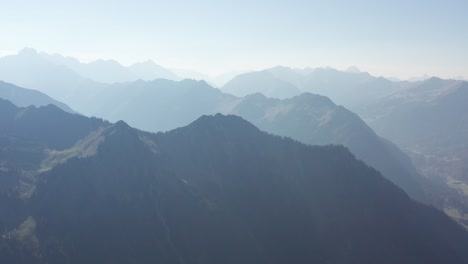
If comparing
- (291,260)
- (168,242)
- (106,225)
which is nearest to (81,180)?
(106,225)

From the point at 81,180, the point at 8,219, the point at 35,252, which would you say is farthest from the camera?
the point at 81,180

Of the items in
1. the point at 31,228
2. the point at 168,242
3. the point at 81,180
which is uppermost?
the point at 81,180

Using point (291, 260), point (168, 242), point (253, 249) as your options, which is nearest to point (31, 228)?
point (168, 242)

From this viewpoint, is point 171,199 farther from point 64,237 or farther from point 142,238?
point 64,237

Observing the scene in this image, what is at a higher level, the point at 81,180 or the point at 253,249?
the point at 81,180

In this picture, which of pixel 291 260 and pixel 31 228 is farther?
pixel 291 260

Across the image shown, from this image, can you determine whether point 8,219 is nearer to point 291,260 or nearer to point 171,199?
point 171,199

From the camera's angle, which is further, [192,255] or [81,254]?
[192,255]

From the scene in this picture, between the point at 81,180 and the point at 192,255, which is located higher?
the point at 81,180

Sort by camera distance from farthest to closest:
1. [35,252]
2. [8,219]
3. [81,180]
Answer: [81,180] → [8,219] → [35,252]
